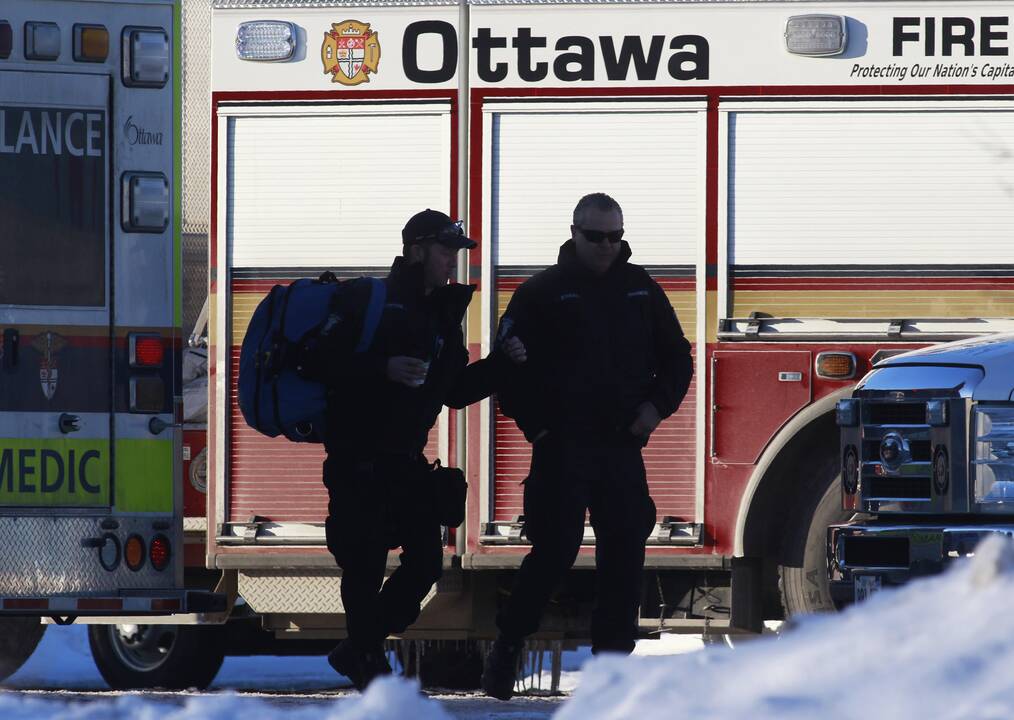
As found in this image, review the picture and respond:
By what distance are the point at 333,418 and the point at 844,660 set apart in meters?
3.12

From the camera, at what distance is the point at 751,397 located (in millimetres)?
6996

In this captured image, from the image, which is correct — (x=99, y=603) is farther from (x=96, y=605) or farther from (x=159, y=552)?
(x=159, y=552)

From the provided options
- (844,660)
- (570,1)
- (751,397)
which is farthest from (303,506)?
(844,660)

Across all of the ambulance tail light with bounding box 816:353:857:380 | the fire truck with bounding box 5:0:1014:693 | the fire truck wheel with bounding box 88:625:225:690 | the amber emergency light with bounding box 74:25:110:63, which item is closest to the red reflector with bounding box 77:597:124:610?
the fire truck with bounding box 5:0:1014:693

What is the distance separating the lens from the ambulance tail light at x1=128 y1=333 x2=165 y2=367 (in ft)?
21.9

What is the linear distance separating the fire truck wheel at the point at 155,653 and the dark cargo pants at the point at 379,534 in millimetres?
2829

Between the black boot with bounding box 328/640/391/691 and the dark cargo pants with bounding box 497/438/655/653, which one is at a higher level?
the dark cargo pants with bounding box 497/438/655/653

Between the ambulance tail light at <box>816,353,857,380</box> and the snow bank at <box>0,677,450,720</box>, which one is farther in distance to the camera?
the ambulance tail light at <box>816,353,857,380</box>

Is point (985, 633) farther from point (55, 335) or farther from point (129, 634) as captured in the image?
point (129, 634)

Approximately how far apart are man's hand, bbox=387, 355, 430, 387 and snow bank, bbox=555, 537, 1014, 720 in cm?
247

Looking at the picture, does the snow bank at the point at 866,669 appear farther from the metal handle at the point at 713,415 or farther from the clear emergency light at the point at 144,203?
the clear emergency light at the point at 144,203

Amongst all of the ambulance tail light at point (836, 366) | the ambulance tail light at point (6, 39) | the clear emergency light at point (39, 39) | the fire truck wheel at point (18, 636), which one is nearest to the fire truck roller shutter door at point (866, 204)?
the ambulance tail light at point (836, 366)

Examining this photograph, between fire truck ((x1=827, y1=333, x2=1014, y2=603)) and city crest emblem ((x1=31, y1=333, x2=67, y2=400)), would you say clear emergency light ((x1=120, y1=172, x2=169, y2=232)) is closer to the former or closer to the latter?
city crest emblem ((x1=31, y1=333, x2=67, y2=400))

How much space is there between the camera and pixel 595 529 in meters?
5.95
